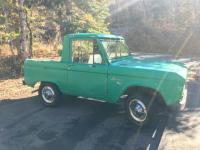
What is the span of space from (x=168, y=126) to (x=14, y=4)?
856cm

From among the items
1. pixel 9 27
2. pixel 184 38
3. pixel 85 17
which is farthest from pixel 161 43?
pixel 9 27

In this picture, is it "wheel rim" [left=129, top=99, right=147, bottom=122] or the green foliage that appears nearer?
"wheel rim" [left=129, top=99, right=147, bottom=122]

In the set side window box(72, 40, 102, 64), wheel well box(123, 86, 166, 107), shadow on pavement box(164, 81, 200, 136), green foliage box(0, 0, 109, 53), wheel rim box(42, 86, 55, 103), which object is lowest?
shadow on pavement box(164, 81, 200, 136)

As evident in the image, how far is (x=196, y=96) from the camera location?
26.9 feet

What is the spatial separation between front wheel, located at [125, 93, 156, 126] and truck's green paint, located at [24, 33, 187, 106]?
0.83ft

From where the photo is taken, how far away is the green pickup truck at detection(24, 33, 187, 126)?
526cm

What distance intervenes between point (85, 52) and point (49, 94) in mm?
1692

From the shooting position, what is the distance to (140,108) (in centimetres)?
559

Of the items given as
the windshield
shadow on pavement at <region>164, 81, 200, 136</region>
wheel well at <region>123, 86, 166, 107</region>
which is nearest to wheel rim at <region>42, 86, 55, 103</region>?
the windshield

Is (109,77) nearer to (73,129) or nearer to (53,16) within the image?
(73,129)

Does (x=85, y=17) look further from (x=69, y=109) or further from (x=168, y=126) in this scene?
(x=168, y=126)

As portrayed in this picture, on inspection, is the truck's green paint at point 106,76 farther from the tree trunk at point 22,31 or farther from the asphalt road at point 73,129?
the tree trunk at point 22,31

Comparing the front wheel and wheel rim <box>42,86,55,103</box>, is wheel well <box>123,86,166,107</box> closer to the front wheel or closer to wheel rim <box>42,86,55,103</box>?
the front wheel

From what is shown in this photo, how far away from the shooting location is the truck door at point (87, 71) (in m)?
6.02
